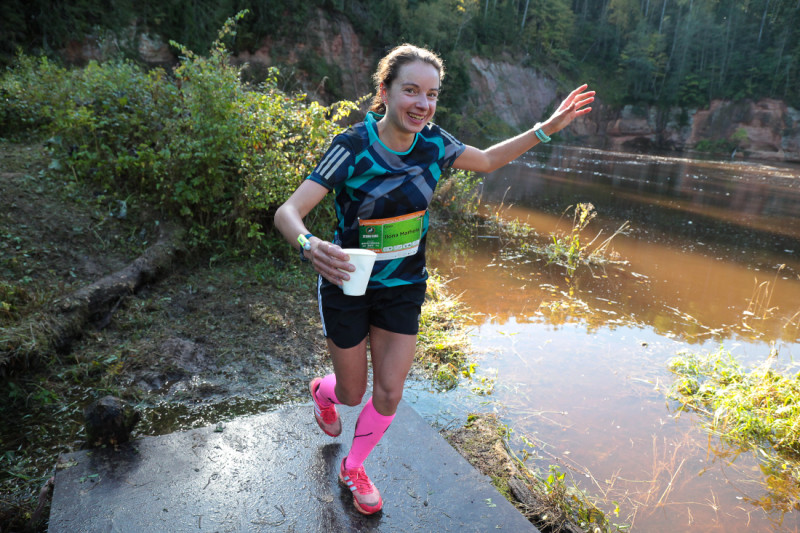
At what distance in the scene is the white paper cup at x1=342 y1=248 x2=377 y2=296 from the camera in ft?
5.96

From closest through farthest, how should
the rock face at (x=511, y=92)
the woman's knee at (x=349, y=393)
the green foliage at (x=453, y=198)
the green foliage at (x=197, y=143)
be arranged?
1. the woman's knee at (x=349, y=393)
2. the green foliage at (x=197, y=143)
3. the green foliage at (x=453, y=198)
4. the rock face at (x=511, y=92)

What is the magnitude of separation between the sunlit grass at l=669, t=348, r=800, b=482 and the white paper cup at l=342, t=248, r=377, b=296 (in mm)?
3262

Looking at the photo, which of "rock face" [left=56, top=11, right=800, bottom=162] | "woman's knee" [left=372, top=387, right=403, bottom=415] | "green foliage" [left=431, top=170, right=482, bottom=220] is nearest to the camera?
"woman's knee" [left=372, top=387, right=403, bottom=415]

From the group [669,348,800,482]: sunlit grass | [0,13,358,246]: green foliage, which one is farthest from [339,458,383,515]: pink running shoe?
[0,13,358,246]: green foliage

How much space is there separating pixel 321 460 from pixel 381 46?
108 ft

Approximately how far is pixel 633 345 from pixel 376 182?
155 inches

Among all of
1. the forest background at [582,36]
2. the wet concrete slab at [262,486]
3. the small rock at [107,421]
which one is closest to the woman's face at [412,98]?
the wet concrete slab at [262,486]

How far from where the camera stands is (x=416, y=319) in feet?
7.49

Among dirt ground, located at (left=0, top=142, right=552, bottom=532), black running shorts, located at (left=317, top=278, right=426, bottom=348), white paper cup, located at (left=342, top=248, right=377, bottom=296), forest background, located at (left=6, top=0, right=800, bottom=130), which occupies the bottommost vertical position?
dirt ground, located at (left=0, top=142, right=552, bottom=532)

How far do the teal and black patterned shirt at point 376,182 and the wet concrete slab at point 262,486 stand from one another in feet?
3.38

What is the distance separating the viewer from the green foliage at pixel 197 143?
4992 millimetres

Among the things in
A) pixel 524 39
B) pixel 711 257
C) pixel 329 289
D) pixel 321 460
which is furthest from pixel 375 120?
pixel 524 39

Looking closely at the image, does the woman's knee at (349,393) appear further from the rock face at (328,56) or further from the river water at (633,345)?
the rock face at (328,56)

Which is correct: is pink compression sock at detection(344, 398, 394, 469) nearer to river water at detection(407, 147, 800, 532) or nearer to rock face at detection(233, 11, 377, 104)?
river water at detection(407, 147, 800, 532)
